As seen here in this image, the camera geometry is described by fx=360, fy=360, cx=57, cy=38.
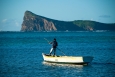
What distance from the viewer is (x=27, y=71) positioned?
3341cm

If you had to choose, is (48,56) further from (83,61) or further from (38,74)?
→ (38,74)

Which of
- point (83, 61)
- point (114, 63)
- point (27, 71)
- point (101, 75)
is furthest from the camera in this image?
point (114, 63)

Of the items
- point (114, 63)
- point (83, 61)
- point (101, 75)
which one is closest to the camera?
point (101, 75)

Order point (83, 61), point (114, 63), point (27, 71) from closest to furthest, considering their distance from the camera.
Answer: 1. point (27, 71)
2. point (83, 61)
3. point (114, 63)

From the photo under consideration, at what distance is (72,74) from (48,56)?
8.78 metres

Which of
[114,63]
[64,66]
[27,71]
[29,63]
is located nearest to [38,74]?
[27,71]

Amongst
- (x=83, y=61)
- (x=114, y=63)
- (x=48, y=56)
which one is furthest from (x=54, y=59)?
(x=114, y=63)

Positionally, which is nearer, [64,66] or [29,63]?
[64,66]

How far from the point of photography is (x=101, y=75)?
30.9 m

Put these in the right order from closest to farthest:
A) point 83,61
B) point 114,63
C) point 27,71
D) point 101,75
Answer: point 101,75 < point 27,71 < point 83,61 < point 114,63

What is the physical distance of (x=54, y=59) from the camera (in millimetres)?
38781

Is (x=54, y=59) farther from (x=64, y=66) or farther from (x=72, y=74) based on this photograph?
(x=72, y=74)

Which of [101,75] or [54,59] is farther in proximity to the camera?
[54,59]

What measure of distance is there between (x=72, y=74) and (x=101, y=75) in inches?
99.4
